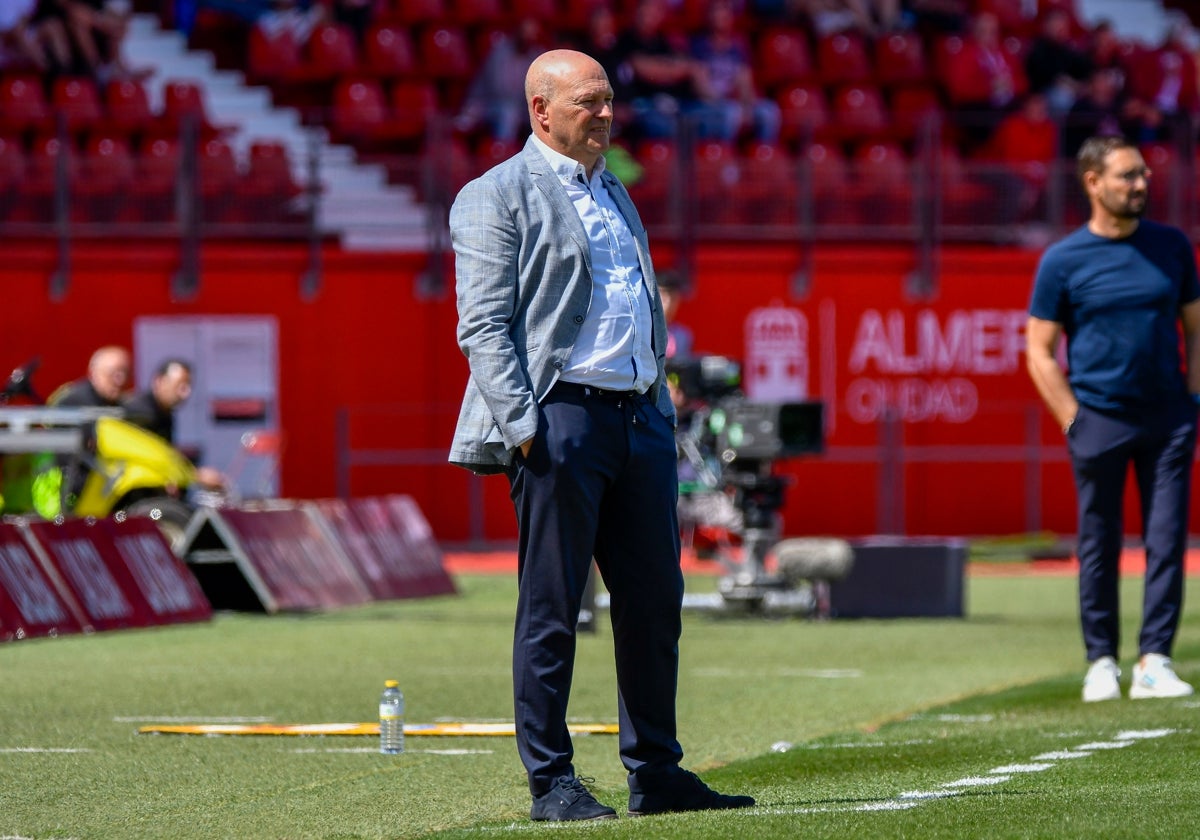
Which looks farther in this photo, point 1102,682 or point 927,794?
point 1102,682

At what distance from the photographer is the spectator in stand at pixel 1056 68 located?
2438 centimetres

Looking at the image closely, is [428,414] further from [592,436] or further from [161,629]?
[592,436]

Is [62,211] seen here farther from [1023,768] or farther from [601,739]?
[1023,768]

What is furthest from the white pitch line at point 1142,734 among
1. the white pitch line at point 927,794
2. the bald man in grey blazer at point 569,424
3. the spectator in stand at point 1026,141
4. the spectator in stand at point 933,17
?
the spectator in stand at point 933,17

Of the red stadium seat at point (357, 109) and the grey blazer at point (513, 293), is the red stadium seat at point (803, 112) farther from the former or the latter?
the grey blazer at point (513, 293)

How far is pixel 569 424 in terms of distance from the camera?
228 inches

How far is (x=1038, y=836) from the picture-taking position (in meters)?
5.24

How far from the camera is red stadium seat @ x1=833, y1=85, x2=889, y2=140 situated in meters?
22.6

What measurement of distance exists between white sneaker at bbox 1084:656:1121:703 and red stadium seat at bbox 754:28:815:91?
15506mm

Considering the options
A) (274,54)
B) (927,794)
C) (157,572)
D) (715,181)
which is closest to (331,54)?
(274,54)

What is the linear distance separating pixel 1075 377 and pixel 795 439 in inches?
198

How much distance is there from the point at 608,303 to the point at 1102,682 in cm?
386

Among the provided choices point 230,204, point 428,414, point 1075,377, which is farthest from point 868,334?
point 1075,377

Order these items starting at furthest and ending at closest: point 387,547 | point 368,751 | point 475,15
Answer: point 475,15
point 387,547
point 368,751
